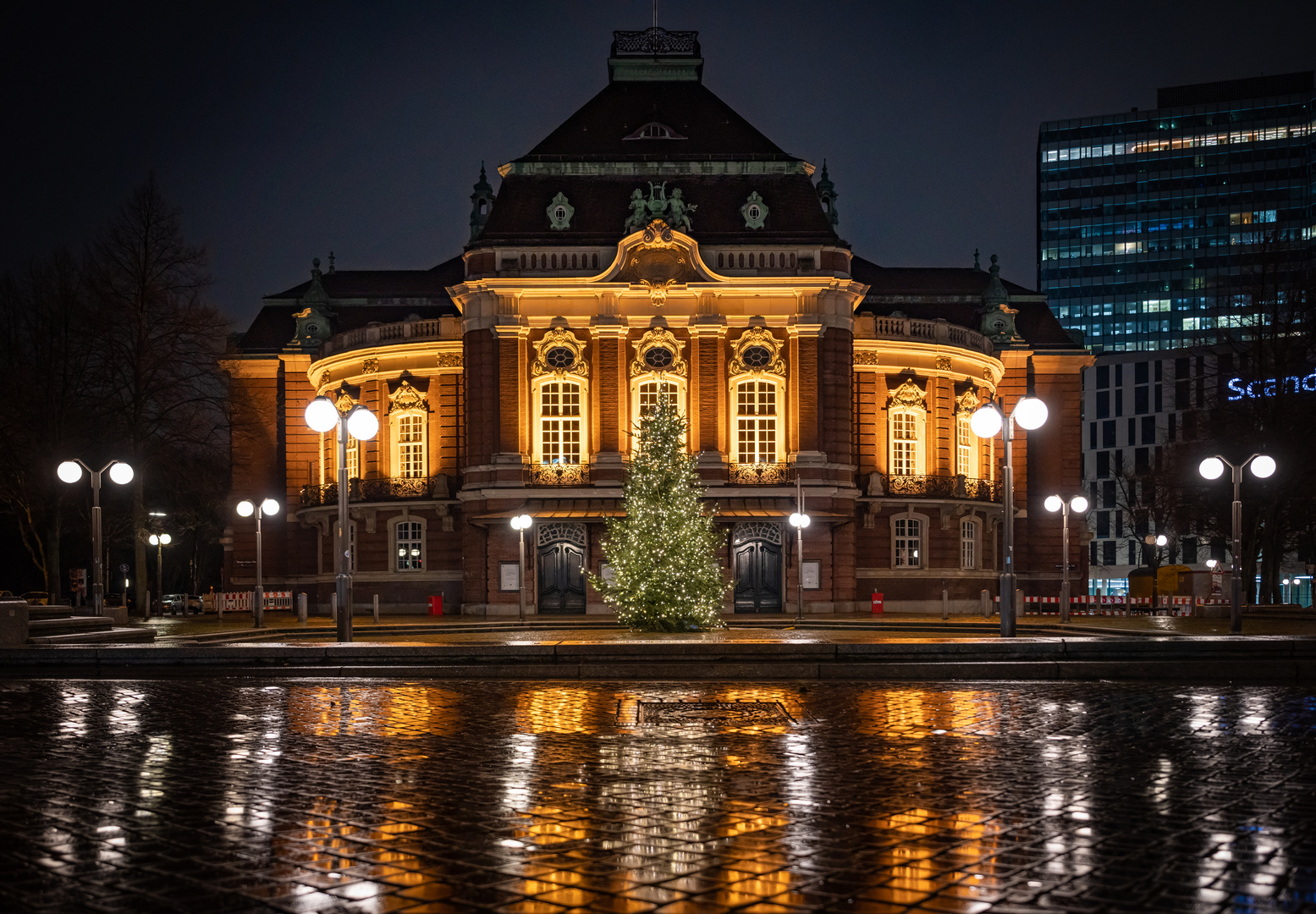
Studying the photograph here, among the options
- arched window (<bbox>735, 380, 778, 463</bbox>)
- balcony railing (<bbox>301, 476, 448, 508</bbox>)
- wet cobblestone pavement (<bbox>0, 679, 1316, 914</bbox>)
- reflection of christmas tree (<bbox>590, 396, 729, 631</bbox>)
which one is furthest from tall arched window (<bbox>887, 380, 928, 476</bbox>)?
wet cobblestone pavement (<bbox>0, 679, 1316, 914</bbox>)

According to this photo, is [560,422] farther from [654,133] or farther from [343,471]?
[343,471]

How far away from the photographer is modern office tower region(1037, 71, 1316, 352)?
14225 cm

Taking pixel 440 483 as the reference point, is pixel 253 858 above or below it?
below

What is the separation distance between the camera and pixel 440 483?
4803 cm

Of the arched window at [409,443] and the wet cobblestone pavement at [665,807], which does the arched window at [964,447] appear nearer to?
the arched window at [409,443]

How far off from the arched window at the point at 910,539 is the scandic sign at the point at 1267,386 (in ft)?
37.1

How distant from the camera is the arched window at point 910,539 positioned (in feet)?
161

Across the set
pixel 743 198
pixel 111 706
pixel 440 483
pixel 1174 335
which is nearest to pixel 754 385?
pixel 743 198

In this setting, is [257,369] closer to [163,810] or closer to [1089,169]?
[163,810]

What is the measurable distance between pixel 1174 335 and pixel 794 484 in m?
114

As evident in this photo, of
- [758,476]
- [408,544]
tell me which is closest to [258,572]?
[408,544]

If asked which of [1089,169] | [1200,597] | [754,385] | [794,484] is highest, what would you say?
[1089,169]

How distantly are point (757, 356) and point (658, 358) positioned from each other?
3314 millimetres

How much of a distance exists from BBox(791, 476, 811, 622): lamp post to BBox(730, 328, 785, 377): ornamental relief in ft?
12.6
